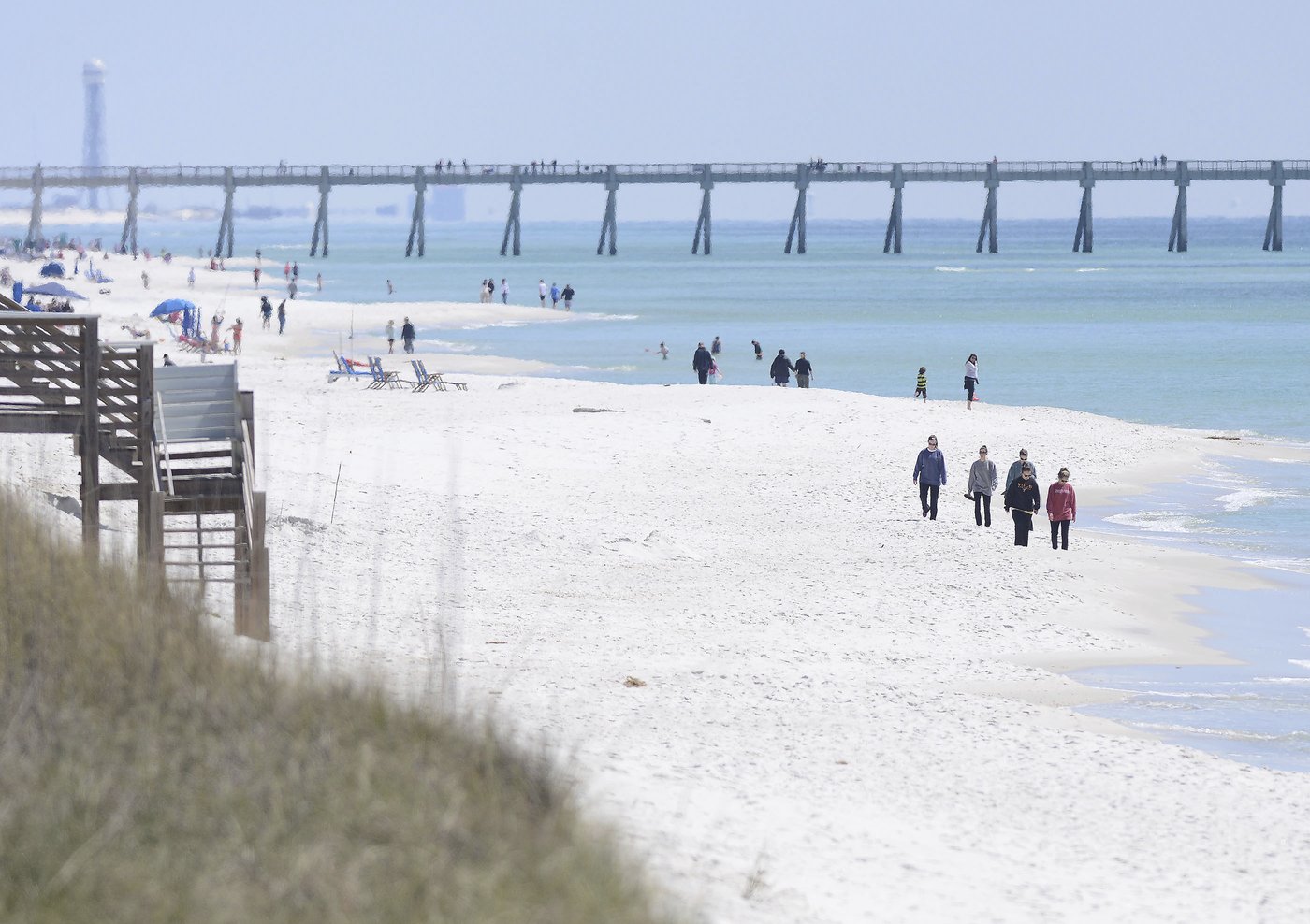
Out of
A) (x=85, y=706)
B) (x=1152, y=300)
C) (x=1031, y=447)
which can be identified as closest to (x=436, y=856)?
(x=85, y=706)

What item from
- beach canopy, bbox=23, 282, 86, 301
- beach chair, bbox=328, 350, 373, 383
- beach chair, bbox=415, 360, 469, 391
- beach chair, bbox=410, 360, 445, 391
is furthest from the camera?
beach canopy, bbox=23, 282, 86, 301

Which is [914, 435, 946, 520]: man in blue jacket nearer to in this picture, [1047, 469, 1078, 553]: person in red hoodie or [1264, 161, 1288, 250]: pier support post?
[1047, 469, 1078, 553]: person in red hoodie

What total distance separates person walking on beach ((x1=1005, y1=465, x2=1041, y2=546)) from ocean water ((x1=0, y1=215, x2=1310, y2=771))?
201 centimetres

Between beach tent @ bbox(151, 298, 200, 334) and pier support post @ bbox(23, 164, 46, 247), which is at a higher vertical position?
pier support post @ bbox(23, 164, 46, 247)

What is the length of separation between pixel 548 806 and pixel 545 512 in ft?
40.7

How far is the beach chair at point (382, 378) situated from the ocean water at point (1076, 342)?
849cm

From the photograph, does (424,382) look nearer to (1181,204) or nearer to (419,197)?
(419,197)

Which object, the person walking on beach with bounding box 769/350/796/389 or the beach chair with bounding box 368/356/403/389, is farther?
the person walking on beach with bounding box 769/350/796/389

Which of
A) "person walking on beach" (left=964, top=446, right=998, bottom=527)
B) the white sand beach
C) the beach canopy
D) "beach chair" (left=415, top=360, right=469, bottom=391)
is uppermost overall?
the beach canopy

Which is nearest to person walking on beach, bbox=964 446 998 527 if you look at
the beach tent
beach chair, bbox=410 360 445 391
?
beach chair, bbox=410 360 445 391

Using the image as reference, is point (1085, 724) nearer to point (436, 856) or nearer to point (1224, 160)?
point (436, 856)

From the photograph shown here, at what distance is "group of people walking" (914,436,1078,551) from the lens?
16828mm

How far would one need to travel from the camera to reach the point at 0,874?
16.3ft

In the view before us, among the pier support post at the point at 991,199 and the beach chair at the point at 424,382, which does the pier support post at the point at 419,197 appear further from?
the beach chair at the point at 424,382
